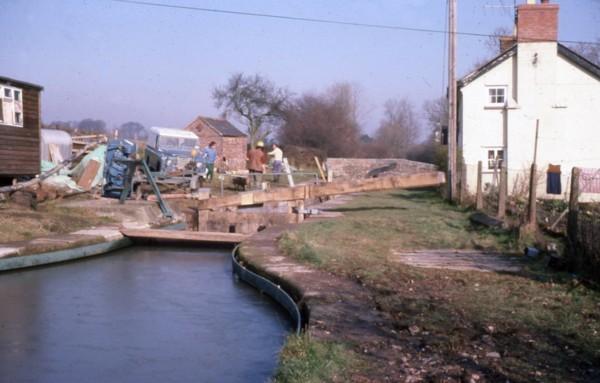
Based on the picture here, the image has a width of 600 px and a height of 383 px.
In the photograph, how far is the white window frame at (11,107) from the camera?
2200cm

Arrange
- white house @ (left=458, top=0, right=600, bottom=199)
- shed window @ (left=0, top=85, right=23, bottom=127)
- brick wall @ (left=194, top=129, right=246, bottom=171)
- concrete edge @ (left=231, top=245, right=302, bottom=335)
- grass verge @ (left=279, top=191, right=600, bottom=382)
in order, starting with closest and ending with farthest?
grass verge @ (left=279, top=191, right=600, bottom=382), concrete edge @ (left=231, top=245, right=302, bottom=335), shed window @ (left=0, top=85, right=23, bottom=127), white house @ (left=458, top=0, right=600, bottom=199), brick wall @ (left=194, top=129, right=246, bottom=171)

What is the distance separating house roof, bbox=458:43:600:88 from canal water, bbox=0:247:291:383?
645 inches

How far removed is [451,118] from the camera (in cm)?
2239

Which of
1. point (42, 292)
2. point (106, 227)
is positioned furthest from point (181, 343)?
point (106, 227)

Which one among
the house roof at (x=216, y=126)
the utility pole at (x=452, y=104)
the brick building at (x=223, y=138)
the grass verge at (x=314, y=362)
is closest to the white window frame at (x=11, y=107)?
the utility pole at (x=452, y=104)

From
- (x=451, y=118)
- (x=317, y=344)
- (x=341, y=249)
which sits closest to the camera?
(x=317, y=344)

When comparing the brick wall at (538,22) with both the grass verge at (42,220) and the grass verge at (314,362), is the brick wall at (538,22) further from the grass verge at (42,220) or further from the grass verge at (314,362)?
the grass verge at (314,362)

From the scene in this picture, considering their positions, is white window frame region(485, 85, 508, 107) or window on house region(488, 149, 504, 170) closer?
white window frame region(485, 85, 508, 107)

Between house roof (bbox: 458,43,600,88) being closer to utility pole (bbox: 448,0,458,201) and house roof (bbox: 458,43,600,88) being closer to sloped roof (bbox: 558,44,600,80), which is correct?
sloped roof (bbox: 558,44,600,80)

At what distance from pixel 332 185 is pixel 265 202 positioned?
6.90 ft

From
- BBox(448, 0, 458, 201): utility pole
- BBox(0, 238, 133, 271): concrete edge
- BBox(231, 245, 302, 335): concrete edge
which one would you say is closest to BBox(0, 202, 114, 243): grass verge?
BBox(0, 238, 133, 271): concrete edge

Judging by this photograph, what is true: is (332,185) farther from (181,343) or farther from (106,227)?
(181,343)

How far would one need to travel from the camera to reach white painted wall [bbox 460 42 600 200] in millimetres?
26188

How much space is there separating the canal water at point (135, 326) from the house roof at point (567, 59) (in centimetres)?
1639
